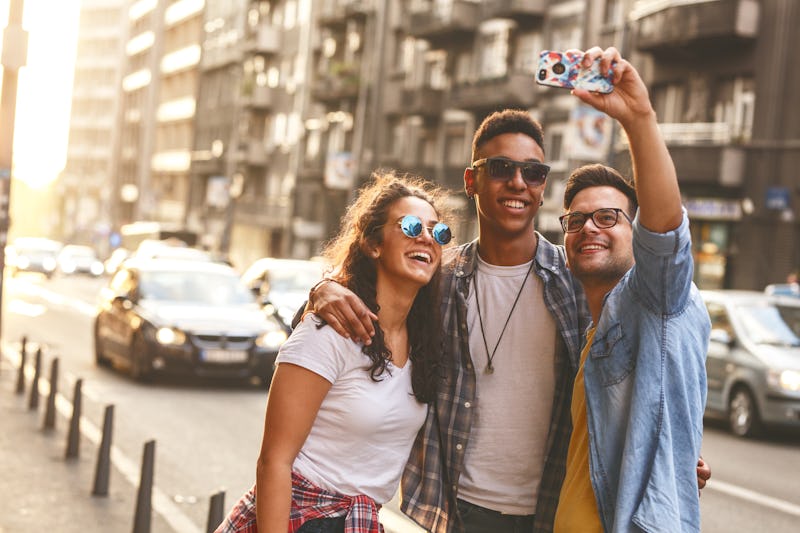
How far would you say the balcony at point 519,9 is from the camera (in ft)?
133

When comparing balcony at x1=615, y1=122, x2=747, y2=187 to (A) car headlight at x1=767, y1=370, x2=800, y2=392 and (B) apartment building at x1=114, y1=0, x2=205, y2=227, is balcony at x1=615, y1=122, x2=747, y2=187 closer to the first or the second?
(A) car headlight at x1=767, y1=370, x2=800, y2=392

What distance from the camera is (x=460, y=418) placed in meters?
4.03

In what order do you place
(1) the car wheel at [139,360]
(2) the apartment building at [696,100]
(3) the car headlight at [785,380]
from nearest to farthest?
(3) the car headlight at [785,380] → (1) the car wheel at [139,360] → (2) the apartment building at [696,100]

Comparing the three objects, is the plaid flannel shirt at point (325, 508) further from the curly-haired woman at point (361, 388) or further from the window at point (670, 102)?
the window at point (670, 102)

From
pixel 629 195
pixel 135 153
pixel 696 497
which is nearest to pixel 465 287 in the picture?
pixel 629 195

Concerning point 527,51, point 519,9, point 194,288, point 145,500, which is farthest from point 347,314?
point 527,51

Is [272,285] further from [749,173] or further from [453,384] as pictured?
[453,384]

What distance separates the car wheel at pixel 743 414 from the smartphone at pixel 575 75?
1236 cm

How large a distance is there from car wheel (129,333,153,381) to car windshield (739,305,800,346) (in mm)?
7700

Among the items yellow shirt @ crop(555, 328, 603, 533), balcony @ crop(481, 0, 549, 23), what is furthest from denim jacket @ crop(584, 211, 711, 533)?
balcony @ crop(481, 0, 549, 23)

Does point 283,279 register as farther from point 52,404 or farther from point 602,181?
point 602,181

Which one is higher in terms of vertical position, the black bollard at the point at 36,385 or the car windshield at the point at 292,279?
the car windshield at the point at 292,279

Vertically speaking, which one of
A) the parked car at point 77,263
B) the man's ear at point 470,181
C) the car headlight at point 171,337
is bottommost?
the parked car at point 77,263

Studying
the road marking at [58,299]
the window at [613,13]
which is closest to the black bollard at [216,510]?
the road marking at [58,299]
